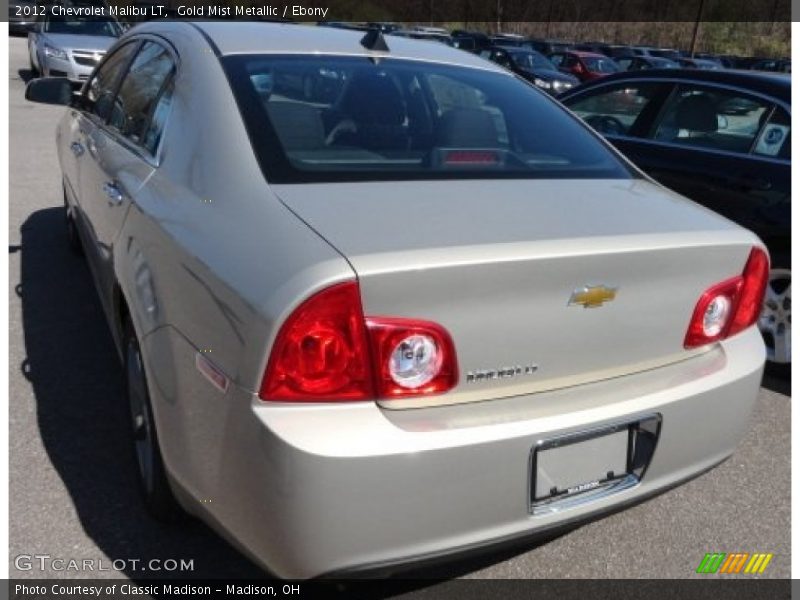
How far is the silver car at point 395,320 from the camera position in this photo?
1.83 metres

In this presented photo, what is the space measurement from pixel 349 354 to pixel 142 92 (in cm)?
193

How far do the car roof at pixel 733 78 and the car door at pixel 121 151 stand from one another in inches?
124

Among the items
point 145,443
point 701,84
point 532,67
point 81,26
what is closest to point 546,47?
point 532,67

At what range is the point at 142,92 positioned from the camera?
3.25 m

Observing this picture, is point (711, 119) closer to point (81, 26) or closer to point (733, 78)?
point (733, 78)

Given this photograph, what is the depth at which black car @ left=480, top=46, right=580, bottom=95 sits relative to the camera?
18266 millimetres

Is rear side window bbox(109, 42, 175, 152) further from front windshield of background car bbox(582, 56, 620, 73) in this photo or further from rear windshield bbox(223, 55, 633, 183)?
front windshield of background car bbox(582, 56, 620, 73)

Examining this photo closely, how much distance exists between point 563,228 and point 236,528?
1.13 m

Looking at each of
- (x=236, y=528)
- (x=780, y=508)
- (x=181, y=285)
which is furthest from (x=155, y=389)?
(x=780, y=508)

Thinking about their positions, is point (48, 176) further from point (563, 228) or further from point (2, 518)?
point (563, 228)

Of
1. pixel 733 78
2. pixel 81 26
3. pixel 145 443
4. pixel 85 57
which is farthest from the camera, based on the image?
pixel 81 26

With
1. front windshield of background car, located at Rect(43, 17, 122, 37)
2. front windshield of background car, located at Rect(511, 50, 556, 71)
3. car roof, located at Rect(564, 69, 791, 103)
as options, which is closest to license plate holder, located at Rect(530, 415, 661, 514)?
car roof, located at Rect(564, 69, 791, 103)

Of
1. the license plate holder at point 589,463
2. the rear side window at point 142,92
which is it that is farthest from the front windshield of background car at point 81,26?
the license plate holder at point 589,463

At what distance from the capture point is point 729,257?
2.32 m
